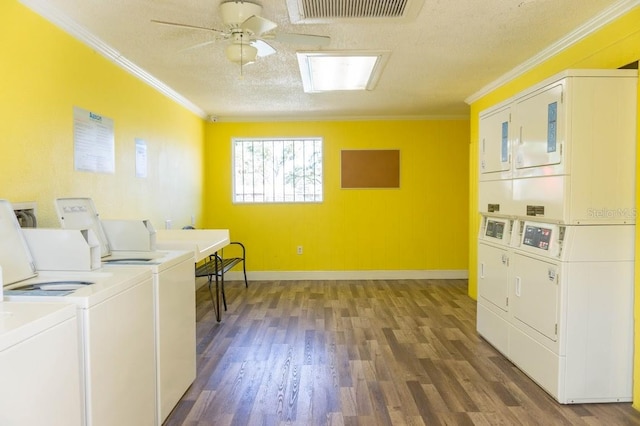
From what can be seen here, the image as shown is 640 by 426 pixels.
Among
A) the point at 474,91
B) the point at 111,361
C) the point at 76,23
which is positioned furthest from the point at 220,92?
the point at 111,361

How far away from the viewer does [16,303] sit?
141 cm

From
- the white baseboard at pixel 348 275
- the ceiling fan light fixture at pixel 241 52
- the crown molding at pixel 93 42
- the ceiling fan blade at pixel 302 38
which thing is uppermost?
the crown molding at pixel 93 42

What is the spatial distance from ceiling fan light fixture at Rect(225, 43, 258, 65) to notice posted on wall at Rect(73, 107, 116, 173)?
1119 mm

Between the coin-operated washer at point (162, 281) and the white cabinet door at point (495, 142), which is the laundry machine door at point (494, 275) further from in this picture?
the coin-operated washer at point (162, 281)

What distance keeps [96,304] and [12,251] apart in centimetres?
63

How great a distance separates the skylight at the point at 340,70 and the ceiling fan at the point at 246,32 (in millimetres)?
692

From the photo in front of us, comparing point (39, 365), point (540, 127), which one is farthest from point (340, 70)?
point (39, 365)

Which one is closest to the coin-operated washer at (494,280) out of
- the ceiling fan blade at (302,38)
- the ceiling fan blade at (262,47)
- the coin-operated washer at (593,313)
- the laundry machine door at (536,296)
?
the laundry machine door at (536,296)

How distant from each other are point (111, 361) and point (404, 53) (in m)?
2.81

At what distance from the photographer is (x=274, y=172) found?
5.98 meters

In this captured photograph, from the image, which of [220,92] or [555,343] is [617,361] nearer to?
[555,343]

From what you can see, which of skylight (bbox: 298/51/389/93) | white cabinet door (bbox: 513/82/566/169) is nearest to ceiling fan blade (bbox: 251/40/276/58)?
skylight (bbox: 298/51/389/93)

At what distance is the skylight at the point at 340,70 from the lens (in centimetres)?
320

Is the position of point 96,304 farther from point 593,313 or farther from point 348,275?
point 348,275
